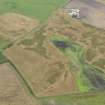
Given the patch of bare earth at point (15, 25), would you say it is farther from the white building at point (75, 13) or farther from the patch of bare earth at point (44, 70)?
the white building at point (75, 13)

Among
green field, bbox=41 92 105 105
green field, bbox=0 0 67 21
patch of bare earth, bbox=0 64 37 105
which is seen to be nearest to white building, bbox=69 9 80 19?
green field, bbox=0 0 67 21

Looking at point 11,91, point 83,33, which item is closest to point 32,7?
point 83,33

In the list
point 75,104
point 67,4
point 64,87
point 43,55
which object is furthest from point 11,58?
point 67,4

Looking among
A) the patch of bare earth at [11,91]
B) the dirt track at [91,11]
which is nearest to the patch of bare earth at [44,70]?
the patch of bare earth at [11,91]

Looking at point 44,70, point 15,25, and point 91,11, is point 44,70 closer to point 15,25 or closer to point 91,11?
point 15,25

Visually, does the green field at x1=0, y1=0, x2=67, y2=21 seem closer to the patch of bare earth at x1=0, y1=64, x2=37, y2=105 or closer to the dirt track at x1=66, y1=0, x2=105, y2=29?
the dirt track at x1=66, y1=0, x2=105, y2=29
